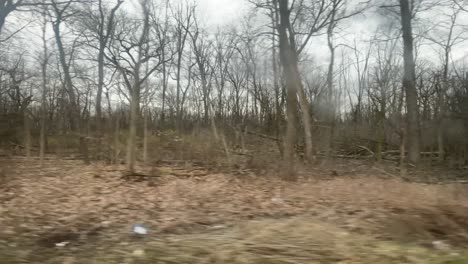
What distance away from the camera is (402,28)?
57.3ft

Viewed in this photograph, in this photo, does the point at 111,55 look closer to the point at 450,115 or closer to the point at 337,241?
the point at 450,115

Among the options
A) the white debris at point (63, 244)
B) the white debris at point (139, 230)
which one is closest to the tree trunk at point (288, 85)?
the white debris at point (139, 230)

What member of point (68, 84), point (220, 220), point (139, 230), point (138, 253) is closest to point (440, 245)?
point (220, 220)

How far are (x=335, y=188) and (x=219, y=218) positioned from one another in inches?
157

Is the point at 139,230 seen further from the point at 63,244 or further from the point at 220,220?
the point at 220,220

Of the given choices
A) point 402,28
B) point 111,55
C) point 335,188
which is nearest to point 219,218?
point 335,188

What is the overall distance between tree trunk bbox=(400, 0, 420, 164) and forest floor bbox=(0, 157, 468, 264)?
17.7ft

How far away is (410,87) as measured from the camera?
1725 centimetres

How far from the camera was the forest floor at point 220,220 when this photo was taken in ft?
17.8

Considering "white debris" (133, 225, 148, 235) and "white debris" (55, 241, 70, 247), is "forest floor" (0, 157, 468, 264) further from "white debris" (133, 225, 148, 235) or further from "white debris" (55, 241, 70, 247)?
"white debris" (133, 225, 148, 235)

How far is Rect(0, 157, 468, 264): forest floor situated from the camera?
5438 mm

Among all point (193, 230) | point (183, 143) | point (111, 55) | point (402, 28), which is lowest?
point (193, 230)

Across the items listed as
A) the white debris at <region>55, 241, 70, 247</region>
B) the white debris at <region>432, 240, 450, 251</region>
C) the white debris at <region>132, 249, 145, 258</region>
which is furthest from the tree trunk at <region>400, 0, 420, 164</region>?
the white debris at <region>55, 241, 70, 247</region>

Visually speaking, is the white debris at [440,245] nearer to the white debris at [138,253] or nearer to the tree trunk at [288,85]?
the white debris at [138,253]
